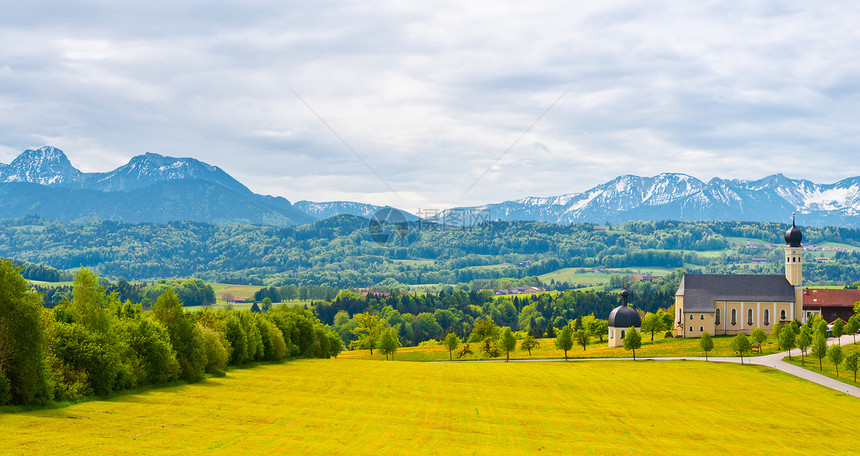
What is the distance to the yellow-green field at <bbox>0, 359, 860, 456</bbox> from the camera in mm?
33031

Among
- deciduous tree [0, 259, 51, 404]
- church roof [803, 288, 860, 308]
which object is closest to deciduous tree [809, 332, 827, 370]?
church roof [803, 288, 860, 308]

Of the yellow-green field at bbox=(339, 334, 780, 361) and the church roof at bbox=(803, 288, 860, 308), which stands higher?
the church roof at bbox=(803, 288, 860, 308)

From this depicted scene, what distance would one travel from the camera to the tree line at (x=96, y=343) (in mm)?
38625

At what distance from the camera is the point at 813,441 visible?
42344 mm

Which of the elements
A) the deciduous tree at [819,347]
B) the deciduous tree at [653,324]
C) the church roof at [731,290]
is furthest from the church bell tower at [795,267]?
the deciduous tree at [819,347]

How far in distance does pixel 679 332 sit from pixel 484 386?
62048 millimetres

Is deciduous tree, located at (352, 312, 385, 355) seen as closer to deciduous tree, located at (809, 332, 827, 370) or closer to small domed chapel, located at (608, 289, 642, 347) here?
small domed chapel, located at (608, 289, 642, 347)

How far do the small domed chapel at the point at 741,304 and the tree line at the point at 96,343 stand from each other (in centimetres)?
7375

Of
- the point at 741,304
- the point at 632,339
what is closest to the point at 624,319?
the point at 632,339

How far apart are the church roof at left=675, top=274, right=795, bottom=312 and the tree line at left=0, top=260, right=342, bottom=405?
75.2 metres

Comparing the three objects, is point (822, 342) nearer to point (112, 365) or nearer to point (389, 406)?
point (389, 406)

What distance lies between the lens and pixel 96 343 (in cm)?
4659

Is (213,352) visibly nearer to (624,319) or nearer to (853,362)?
(853,362)

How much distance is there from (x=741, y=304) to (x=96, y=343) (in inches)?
4034
